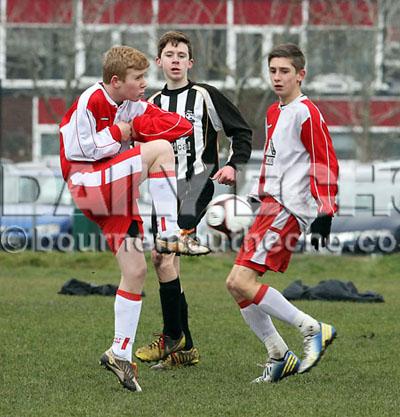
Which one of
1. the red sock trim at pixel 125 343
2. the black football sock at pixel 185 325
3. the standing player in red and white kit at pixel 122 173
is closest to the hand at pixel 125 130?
the standing player in red and white kit at pixel 122 173

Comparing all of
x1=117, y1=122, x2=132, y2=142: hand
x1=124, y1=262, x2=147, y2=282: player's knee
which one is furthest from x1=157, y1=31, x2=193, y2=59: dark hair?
x1=124, y1=262, x2=147, y2=282: player's knee

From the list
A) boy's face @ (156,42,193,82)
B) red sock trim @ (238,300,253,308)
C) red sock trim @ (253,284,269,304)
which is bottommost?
red sock trim @ (238,300,253,308)

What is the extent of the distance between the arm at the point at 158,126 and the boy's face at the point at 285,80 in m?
0.63

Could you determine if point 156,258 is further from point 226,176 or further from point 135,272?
point 135,272

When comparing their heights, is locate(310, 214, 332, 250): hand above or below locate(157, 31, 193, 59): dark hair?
below

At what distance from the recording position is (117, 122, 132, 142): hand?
6551 mm

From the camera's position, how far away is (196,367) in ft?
24.5

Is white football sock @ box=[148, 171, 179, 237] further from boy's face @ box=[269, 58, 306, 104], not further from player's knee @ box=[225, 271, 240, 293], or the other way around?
boy's face @ box=[269, 58, 306, 104]

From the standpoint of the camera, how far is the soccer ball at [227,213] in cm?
727

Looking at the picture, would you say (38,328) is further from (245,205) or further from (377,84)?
(377,84)

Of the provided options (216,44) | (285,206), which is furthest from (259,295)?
(216,44)

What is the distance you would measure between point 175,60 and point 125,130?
125 cm

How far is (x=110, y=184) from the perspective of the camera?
6488 mm

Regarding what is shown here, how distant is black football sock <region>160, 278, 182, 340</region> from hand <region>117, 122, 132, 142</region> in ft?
4.35
